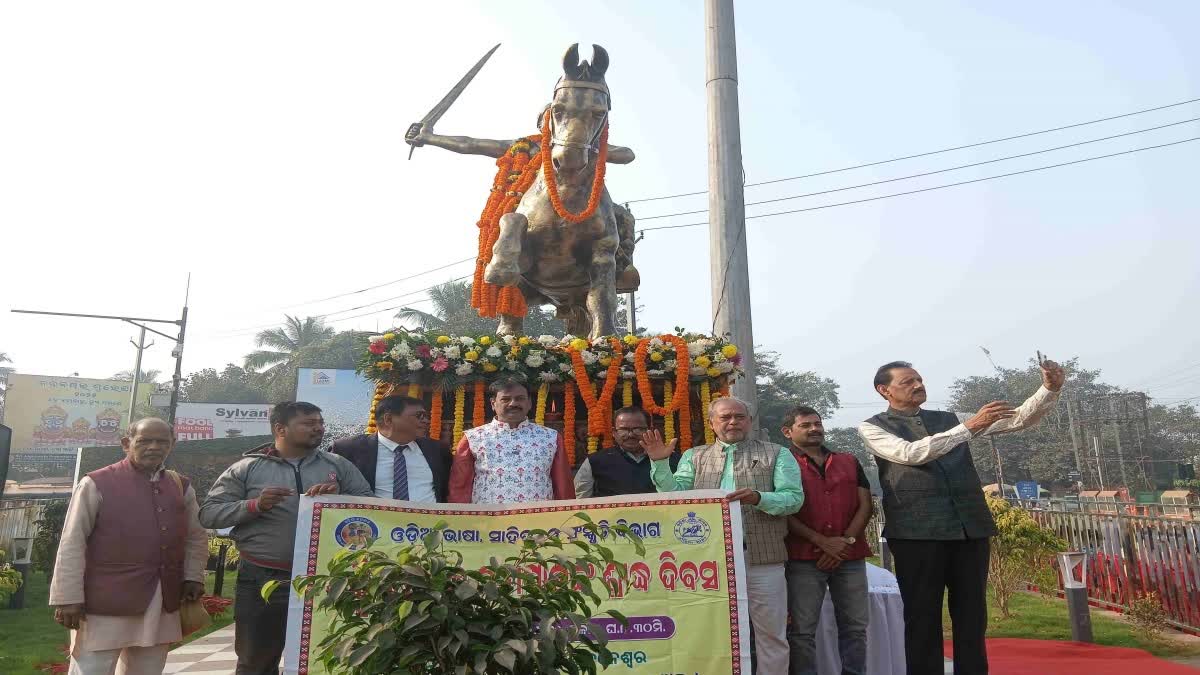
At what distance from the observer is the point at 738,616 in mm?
3631

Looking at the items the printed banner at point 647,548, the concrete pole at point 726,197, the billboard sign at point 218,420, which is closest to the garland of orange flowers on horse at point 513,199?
the concrete pole at point 726,197

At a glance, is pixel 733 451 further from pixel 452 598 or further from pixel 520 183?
pixel 520 183

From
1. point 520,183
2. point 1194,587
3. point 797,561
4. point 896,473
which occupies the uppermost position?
point 520,183

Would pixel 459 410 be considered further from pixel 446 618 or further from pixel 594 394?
pixel 446 618

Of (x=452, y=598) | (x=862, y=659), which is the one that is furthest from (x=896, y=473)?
(x=452, y=598)

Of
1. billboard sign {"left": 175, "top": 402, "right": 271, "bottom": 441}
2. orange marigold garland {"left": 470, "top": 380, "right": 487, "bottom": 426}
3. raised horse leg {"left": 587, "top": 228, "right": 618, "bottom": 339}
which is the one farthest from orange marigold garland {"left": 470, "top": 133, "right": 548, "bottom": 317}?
billboard sign {"left": 175, "top": 402, "right": 271, "bottom": 441}

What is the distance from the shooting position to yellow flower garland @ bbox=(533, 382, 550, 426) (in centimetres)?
533

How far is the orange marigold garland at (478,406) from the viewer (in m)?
5.41

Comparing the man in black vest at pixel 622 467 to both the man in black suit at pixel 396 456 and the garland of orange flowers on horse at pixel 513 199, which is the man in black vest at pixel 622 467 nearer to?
the man in black suit at pixel 396 456

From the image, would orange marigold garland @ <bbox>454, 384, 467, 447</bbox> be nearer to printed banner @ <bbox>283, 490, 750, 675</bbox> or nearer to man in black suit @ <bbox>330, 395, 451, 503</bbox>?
man in black suit @ <bbox>330, 395, 451, 503</bbox>

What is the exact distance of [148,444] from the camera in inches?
154

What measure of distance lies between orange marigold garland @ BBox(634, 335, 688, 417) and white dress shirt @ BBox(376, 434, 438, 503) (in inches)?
62.9

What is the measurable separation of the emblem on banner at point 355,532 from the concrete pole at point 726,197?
419 cm

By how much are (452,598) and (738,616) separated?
5.83ft
